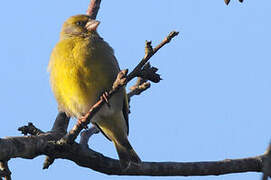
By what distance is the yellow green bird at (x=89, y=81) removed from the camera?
13.6ft

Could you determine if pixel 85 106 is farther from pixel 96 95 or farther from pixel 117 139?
pixel 117 139

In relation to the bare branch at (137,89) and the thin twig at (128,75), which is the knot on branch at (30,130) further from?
the bare branch at (137,89)

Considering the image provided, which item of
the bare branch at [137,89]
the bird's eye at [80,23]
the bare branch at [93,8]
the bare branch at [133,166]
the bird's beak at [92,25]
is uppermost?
the bare branch at [93,8]

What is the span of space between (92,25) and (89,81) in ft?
3.28

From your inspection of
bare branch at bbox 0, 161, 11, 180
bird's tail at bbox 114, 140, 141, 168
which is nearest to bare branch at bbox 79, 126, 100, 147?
bird's tail at bbox 114, 140, 141, 168

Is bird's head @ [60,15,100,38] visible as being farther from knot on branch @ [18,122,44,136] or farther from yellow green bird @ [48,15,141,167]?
knot on branch @ [18,122,44,136]

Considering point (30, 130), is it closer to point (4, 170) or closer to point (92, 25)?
point (4, 170)

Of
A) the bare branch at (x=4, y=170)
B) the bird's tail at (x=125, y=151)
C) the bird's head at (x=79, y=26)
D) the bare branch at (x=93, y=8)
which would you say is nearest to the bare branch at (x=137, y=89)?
the bird's tail at (x=125, y=151)

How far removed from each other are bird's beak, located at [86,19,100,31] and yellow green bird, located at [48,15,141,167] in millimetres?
13

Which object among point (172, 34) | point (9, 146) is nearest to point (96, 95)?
point (9, 146)

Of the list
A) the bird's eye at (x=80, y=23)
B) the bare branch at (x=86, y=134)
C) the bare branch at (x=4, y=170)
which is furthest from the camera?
the bird's eye at (x=80, y=23)

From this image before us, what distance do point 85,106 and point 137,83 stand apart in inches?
23.0

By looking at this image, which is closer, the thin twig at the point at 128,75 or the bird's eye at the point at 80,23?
the thin twig at the point at 128,75

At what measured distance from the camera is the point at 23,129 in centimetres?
314
